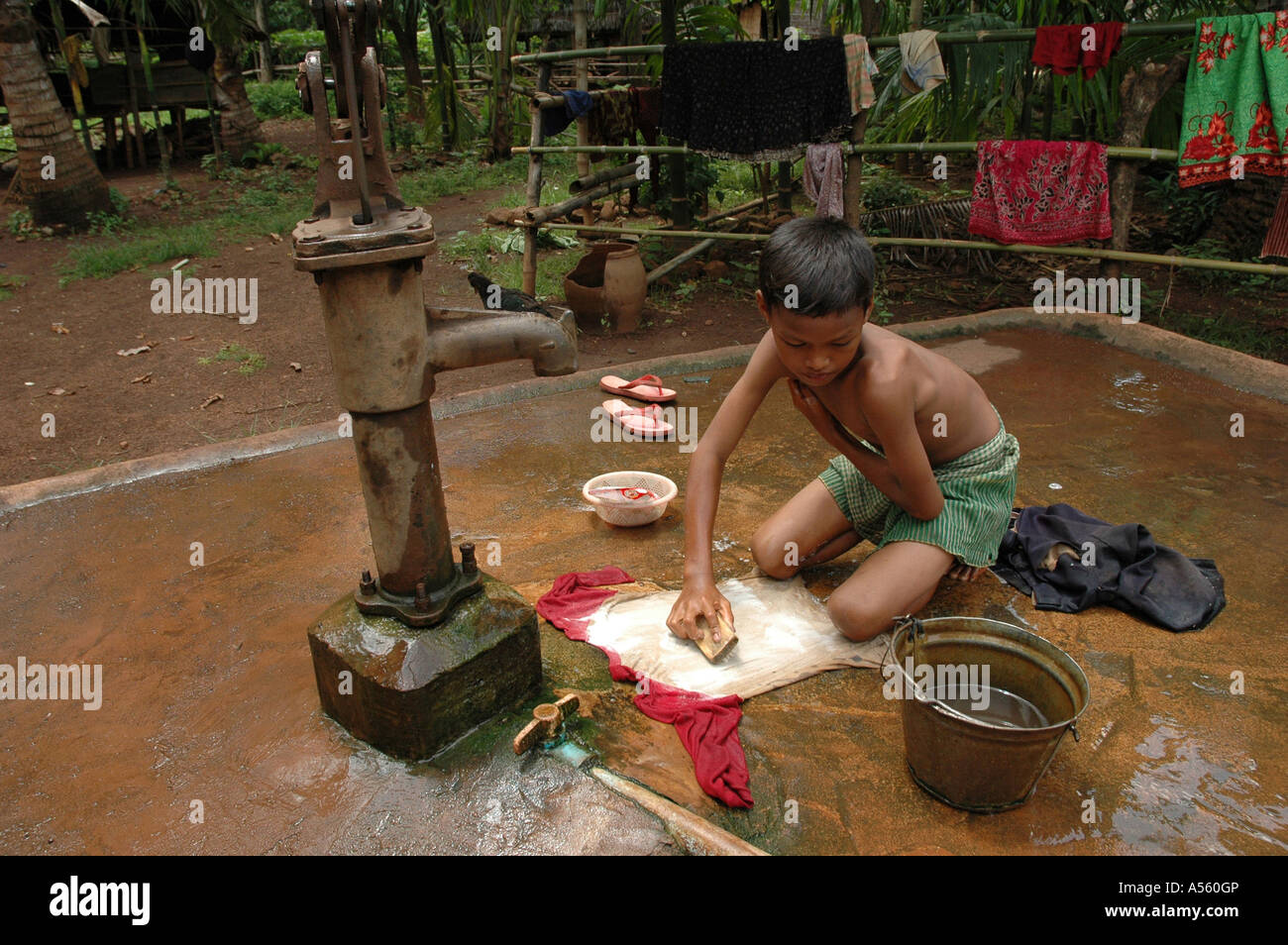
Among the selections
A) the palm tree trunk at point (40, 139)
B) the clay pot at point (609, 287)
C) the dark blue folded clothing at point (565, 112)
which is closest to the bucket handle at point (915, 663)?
the clay pot at point (609, 287)

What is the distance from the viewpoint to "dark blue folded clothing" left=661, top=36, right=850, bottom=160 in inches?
200

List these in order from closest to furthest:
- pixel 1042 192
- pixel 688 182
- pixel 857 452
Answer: pixel 857 452, pixel 1042 192, pixel 688 182

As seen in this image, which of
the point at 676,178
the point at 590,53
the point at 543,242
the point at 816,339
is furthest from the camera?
the point at 543,242

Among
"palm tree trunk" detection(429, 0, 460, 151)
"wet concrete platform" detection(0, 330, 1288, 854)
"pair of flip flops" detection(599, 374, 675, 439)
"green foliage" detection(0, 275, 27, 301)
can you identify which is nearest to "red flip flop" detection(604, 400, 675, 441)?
"pair of flip flops" detection(599, 374, 675, 439)

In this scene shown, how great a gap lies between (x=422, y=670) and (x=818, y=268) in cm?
124

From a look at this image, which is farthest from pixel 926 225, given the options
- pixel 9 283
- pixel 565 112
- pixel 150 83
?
pixel 150 83

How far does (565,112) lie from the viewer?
6141 mm

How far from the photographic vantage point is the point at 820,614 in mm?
2566

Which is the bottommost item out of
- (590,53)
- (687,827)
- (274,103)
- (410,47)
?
(687,827)

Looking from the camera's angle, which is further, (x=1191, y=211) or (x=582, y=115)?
(x=1191, y=211)

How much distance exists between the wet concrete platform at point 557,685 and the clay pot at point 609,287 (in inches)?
82.3

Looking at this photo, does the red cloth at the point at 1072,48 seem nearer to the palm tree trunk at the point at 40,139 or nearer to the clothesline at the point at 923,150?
the clothesline at the point at 923,150

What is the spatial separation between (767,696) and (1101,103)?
5473mm

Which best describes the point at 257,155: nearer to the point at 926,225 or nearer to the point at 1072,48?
the point at 926,225
